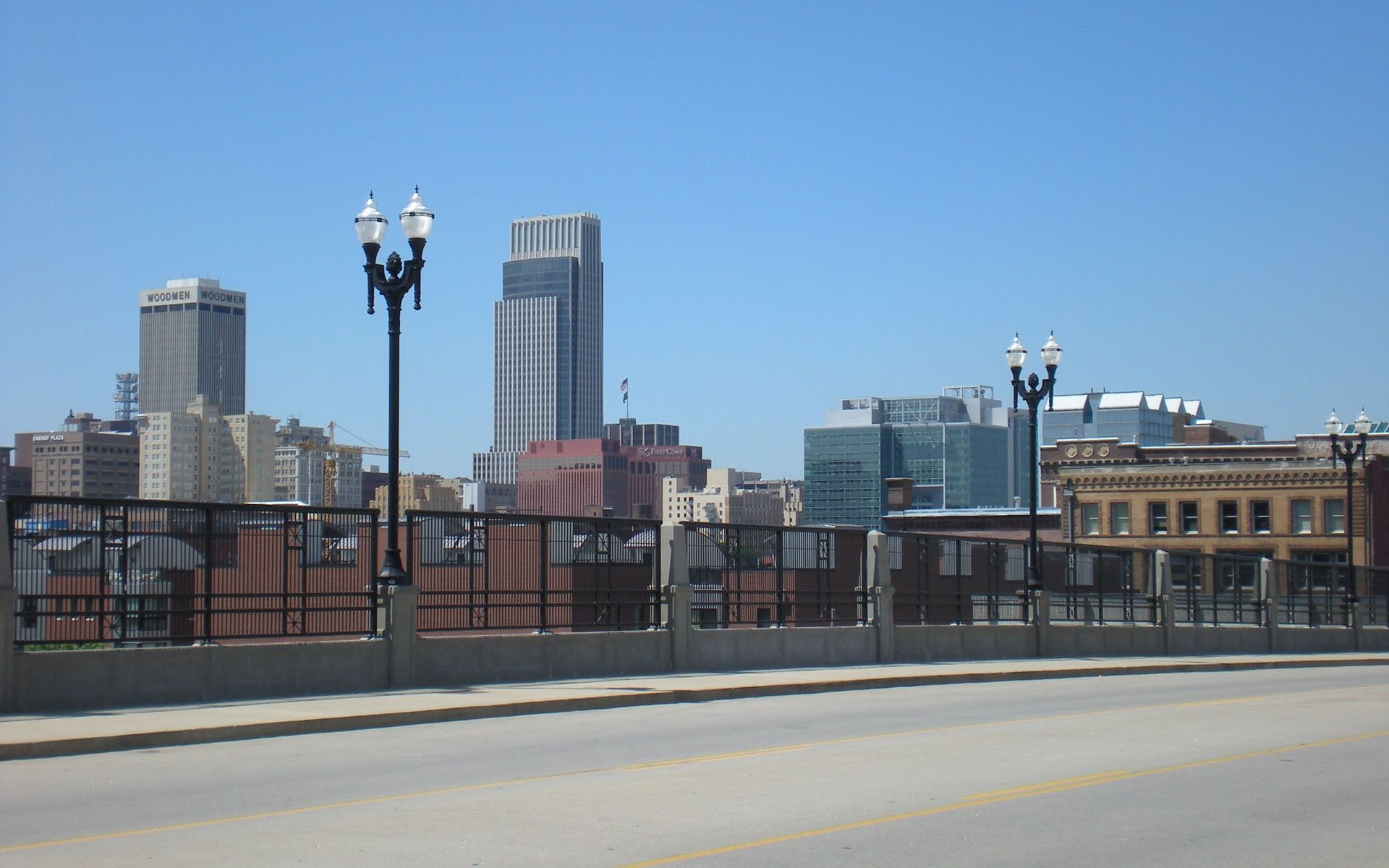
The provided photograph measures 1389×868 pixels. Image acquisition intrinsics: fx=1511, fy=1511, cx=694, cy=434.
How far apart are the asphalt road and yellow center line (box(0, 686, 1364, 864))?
0.04m

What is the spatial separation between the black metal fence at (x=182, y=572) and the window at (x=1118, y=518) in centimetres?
6959

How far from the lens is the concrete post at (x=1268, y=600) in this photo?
45.3 m

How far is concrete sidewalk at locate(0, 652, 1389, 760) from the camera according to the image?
586 inches

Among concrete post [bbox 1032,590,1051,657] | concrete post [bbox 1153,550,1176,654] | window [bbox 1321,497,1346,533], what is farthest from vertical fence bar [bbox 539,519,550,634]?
window [bbox 1321,497,1346,533]

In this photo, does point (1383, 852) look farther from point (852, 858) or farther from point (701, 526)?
point (701, 526)

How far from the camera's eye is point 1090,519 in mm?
85750

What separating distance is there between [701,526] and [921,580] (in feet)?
23.1

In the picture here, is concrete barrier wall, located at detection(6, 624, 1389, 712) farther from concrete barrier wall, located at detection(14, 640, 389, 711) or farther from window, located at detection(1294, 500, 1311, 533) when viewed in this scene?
window, located at detection(1294, 500, 1311, 533)

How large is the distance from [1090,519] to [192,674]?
241 ft

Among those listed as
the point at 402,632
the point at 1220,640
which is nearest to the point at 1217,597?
the point at 1220,640

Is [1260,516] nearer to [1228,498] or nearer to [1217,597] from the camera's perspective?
[1228,498]

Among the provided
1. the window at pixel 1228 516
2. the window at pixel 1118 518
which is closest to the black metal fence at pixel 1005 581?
the window at pixel 1228 516

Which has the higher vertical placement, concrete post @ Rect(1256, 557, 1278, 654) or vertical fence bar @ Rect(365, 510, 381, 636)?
vertical fence bar @ Rect(365, 510, 381, 636)

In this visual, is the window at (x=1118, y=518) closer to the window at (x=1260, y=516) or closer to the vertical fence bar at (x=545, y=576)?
the window at (x=1260, y=516)
